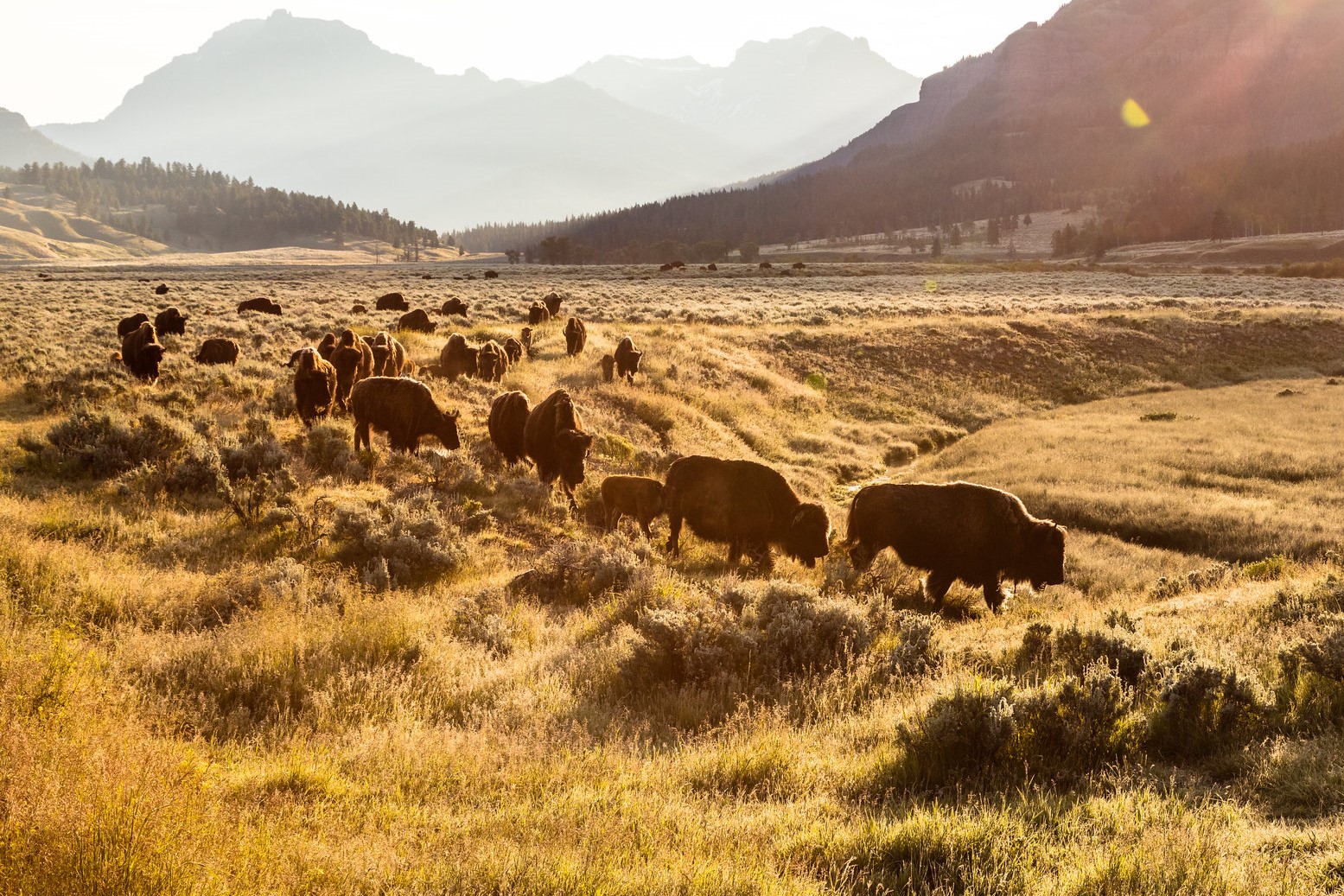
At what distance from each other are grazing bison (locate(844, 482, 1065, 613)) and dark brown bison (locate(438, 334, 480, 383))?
13377 mm

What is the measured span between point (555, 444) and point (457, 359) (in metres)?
8.33

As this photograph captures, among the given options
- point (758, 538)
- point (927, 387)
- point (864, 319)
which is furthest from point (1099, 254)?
point (758, 538)

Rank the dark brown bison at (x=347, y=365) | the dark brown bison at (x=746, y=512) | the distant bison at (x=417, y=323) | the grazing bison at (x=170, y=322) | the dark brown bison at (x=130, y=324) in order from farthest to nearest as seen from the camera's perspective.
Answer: the distant bison at (x=417, y=323) → the grazing bison at (x=170, y=322) → the dark brown bison at (x=130, y=324) → the dark brown bison at (x=347, y=365) → the dark brown bison at (x=746, y=512)

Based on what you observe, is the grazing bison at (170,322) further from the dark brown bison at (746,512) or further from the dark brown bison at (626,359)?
the dark brown bison at (746,512)

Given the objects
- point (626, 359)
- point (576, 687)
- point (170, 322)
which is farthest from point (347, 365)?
point (170, 322)

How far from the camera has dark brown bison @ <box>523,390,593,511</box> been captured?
13297 millimetres

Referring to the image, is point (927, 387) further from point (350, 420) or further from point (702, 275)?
point (702, 275)

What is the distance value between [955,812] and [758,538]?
7.52 metres

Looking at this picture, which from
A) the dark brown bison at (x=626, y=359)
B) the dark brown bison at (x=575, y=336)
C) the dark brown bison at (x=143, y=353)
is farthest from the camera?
the dark brown bison at (x=575, y=336)

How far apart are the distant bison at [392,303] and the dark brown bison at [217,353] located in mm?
15197

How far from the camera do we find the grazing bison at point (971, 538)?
10555 mm

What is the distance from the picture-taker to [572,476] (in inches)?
525

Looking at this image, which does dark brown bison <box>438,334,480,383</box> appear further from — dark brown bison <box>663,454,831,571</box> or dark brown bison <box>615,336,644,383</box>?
dark brown bison <box>663,454,831,571</box>

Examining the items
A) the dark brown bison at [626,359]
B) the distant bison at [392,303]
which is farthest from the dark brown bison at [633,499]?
the distant bison at [392,303]
